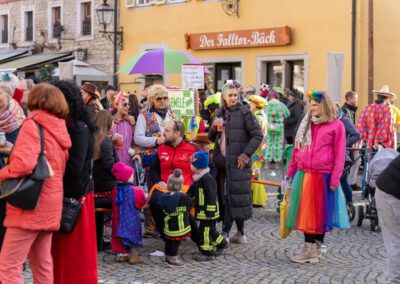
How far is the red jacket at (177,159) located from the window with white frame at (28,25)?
80.4 ft

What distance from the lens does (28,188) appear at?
5102 mm

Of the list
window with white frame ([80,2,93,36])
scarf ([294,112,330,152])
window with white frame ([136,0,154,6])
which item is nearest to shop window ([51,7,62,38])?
window with white frame ([80,2,93,36])

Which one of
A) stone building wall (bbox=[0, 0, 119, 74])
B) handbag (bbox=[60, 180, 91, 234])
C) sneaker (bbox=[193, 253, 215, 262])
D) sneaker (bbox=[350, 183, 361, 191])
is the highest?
stone building wall (bbox=[0, 0, 119, 74])

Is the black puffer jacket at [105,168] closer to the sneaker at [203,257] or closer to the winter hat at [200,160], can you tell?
the winter hat at [200,160]

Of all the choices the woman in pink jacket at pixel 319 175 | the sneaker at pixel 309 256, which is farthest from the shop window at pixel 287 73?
the sneaker at pixel 309 256

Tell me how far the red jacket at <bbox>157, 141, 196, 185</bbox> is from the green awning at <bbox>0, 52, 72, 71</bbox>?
808 inches

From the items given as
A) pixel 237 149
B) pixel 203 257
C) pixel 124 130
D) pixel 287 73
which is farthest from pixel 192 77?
pixel 287 73

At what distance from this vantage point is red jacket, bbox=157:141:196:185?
8289mm

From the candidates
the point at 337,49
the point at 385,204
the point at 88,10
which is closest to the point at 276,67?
the point at 337,49

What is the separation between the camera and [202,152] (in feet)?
26.6

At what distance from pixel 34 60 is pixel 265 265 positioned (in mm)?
22155

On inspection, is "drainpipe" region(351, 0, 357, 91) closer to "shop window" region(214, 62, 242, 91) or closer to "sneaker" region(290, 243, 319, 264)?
"shop window" region(214, 62, 242, 91)

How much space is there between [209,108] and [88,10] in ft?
58.2

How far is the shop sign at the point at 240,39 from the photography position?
22.2m
